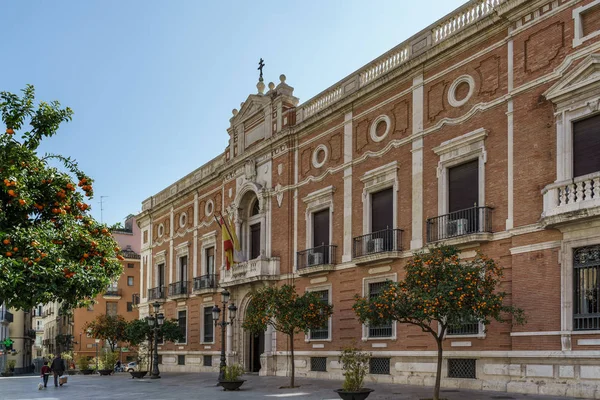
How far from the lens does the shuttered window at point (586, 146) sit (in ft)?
56.0

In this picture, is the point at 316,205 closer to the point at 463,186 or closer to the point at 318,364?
the point at 318,364

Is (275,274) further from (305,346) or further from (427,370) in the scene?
(427,370)

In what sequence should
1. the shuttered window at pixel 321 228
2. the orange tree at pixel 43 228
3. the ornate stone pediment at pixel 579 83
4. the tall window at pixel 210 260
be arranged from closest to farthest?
the orange tree at pixel 43 228
the ornate stone pediment at pixel 579 83
the shuttered window at pixel 321 228
the tall window at pixel 210 260

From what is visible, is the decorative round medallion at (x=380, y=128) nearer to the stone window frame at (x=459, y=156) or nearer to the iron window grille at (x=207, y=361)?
the stone window frame at (x=459, y=156)

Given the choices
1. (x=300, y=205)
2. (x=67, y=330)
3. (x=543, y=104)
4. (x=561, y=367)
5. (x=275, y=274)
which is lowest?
(x=67, y=330)

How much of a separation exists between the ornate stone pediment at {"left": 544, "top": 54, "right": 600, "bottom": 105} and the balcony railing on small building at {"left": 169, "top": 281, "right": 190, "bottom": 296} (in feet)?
83.7

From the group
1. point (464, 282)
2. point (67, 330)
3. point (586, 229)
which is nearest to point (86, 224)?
point (464, 282)

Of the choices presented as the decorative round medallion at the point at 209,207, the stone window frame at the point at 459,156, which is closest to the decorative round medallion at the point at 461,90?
the stone window frame at the point at 459,156

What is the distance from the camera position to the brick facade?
57.2 feet

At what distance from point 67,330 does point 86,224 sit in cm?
6192

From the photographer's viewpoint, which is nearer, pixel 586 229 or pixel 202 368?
pixel 586 229

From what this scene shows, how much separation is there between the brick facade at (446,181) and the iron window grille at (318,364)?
241mm

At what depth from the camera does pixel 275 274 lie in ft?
97.9

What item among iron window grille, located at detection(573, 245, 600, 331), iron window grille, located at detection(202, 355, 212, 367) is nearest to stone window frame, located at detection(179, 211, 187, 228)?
iron window grille, located at detection(202, 355, 212, 367)
